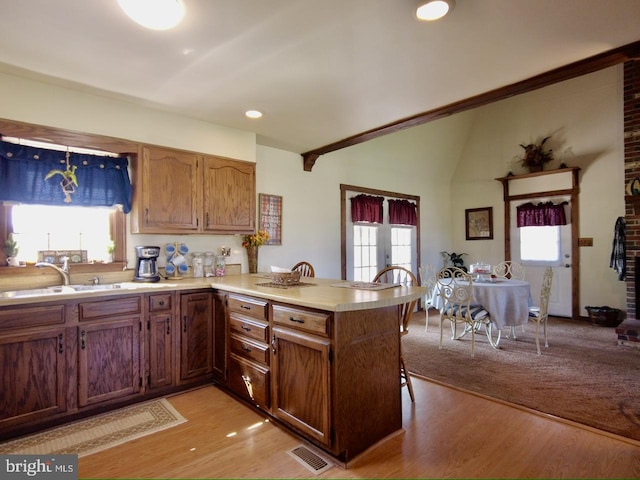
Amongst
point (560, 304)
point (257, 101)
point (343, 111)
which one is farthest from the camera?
point (560, 304)

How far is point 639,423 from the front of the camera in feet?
7.42

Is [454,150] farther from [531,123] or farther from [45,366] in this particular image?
[45,366]

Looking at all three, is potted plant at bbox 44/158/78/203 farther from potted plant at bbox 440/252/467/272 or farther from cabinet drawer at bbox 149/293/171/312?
potted plant at bbox 440/252/467/272

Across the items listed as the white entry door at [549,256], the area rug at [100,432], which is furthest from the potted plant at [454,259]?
the area rug at [100,432]

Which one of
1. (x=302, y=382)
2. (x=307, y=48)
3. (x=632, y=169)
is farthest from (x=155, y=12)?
(x=632, y=169)

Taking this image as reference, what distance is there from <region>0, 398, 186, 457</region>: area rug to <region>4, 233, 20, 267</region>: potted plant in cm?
121

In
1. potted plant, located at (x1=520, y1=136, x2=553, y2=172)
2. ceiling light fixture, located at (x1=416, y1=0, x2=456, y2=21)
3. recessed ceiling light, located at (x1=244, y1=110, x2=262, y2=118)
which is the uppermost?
potted plant, located at (x1=520, y1=136, x2=553, y2=172)

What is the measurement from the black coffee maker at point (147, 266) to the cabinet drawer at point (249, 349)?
92 centimetres

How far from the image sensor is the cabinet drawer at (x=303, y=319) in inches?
74.2

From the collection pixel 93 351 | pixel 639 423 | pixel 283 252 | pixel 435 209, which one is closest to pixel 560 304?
pixel 435 209

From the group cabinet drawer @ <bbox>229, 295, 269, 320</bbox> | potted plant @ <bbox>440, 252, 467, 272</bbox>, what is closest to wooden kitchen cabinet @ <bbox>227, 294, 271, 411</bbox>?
cabinet drawer @ <bbox>229, 295, 269, 320</bbox>

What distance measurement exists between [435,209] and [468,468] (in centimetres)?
536

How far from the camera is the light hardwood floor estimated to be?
182 cm

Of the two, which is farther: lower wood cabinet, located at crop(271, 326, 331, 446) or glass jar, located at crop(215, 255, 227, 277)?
glass jar, located at crop(215, 255, 227, 277)
